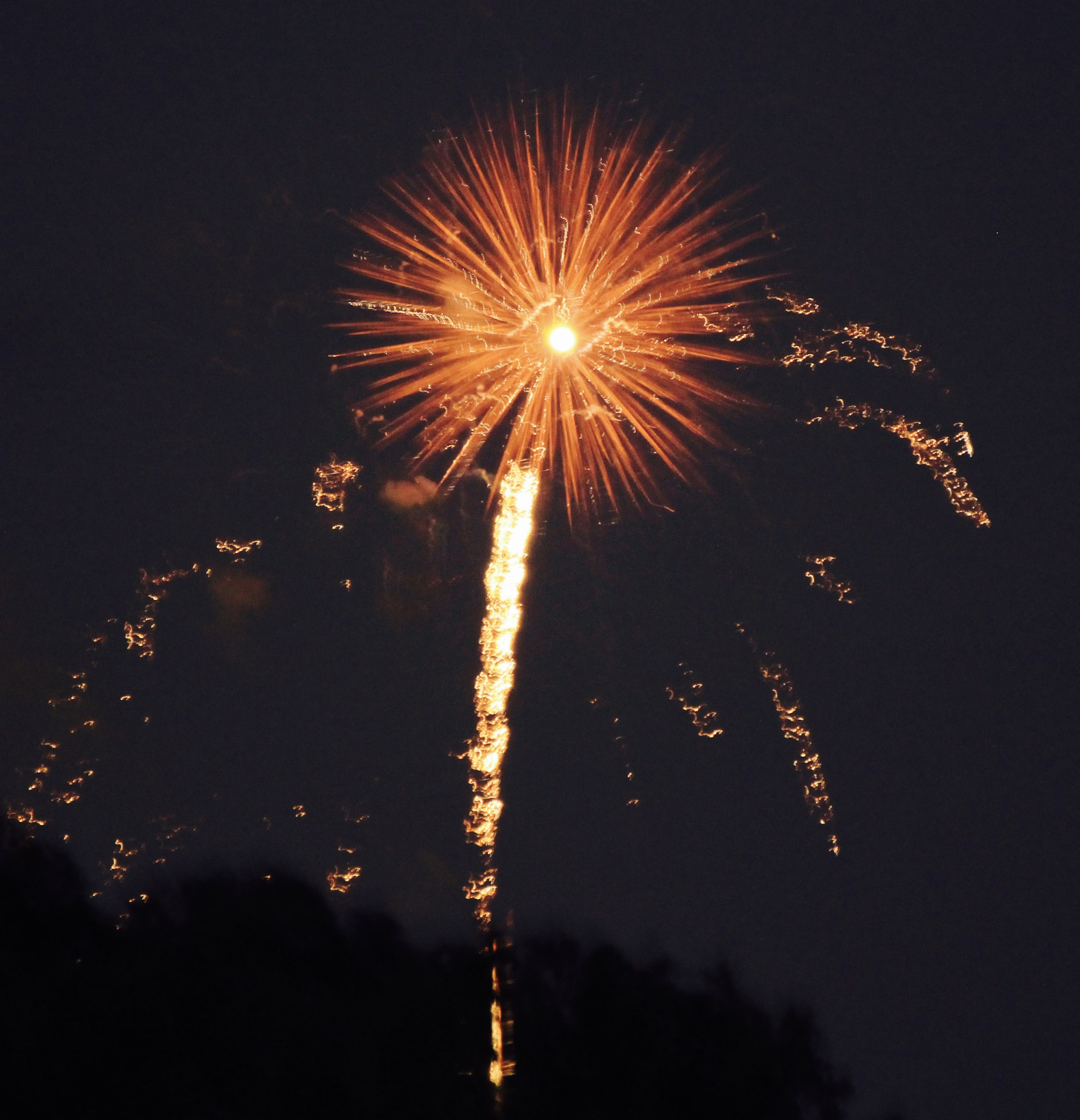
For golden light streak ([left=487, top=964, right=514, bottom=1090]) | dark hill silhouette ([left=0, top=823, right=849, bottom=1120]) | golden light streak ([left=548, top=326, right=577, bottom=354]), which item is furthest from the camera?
golden light streak ([left=548, top=326, right=577, bottom=354])

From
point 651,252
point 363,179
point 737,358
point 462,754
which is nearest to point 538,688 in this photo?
point 462,754

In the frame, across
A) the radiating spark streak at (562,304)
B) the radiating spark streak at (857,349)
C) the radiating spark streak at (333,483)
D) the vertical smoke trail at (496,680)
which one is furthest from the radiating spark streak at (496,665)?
the radiating spark streak at (857,349)

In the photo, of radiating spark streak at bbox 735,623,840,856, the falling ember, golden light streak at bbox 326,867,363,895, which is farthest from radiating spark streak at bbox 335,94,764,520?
golden light streak at bbox 326,867,363,895

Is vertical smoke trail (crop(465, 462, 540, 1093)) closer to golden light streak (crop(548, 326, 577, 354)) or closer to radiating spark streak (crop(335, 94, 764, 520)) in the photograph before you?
radiating spark streak (crop(335, 94, 764, 520))

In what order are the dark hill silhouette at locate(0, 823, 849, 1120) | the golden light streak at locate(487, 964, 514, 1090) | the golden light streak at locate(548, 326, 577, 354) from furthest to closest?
the golden light streak at locate(548, 326, 577, 354) < the golden light streak at locate(487, 964, 514, 1090) < the dark hill silhouette at locate(0, 823, 849, 1120)

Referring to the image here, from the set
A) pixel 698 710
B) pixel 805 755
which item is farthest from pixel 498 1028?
pixel 805 755

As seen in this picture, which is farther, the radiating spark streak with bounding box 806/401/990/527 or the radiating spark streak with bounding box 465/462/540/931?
the radiating spark streak with bounding box 806/401/990/527
